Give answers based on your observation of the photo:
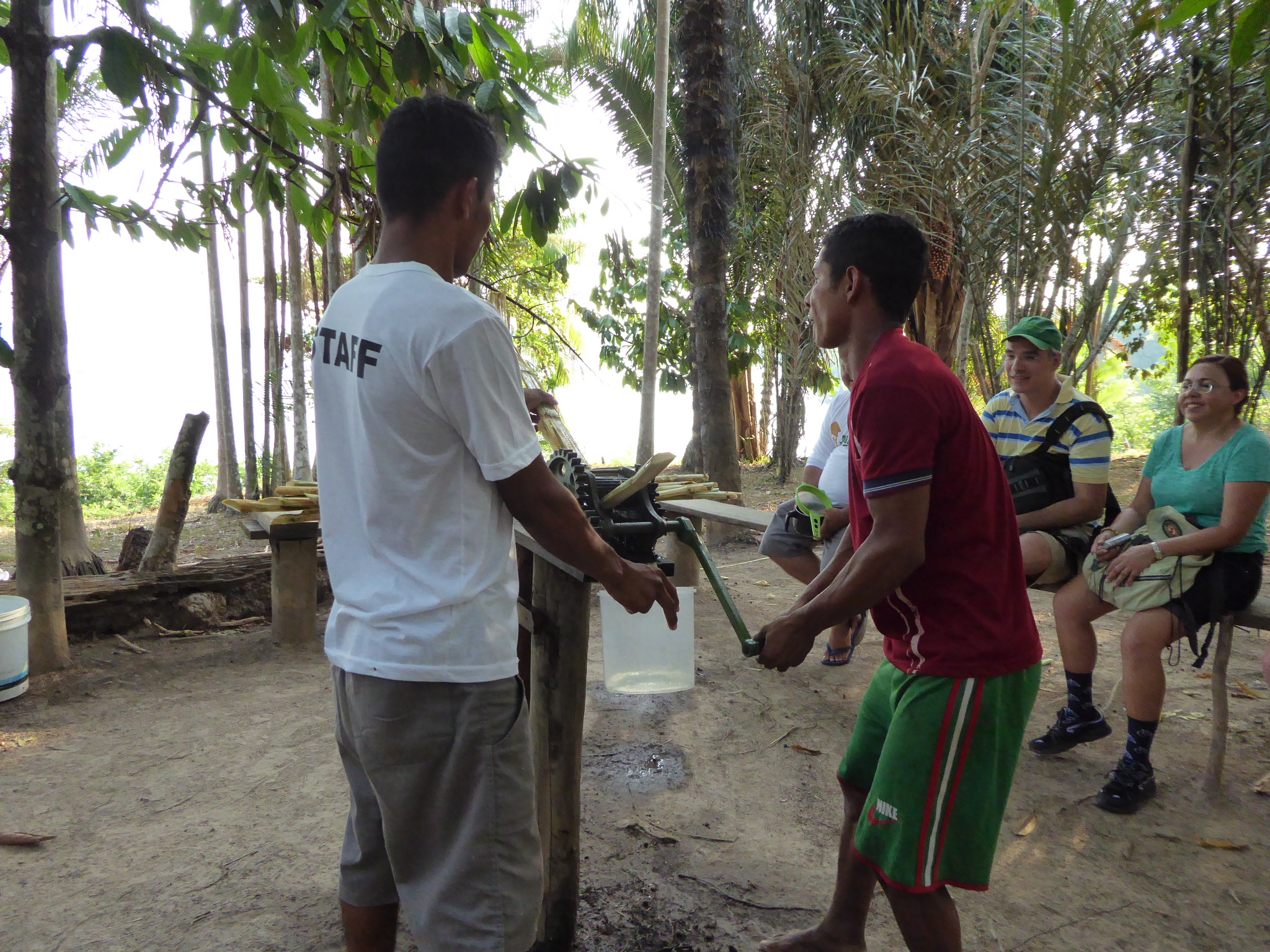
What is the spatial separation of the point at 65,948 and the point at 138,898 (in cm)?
23

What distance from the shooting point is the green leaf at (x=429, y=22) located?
8.50ft

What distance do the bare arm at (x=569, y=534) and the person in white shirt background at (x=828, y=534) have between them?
258 centimetres

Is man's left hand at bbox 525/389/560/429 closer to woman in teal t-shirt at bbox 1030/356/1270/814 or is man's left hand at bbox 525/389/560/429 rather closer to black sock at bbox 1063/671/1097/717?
woman in teal t-shirt at bbox 1030/356/1270/814

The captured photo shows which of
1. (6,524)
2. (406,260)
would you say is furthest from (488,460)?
(6,524)

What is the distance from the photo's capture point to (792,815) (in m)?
2.90

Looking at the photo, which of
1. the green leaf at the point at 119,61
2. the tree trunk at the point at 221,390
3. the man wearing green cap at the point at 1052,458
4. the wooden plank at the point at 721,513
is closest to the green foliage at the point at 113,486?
the tree trunk at the point at 221,390

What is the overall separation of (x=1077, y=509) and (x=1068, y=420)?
14.0 inches

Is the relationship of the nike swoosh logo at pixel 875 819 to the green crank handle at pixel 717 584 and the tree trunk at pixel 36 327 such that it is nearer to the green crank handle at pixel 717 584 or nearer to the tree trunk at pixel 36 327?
the green crank handle at pixel 717 584

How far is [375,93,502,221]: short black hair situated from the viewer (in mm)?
1497

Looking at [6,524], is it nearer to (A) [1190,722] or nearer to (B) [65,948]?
(B) [65,948]

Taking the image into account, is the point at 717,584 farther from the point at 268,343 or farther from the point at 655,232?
the point at 268,343

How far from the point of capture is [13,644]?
3.67 metres

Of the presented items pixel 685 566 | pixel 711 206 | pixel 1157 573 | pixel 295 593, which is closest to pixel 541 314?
pixel 711 206

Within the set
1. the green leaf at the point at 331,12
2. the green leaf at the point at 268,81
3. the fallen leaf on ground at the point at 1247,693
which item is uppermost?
the green leaf at the point at 268,81
